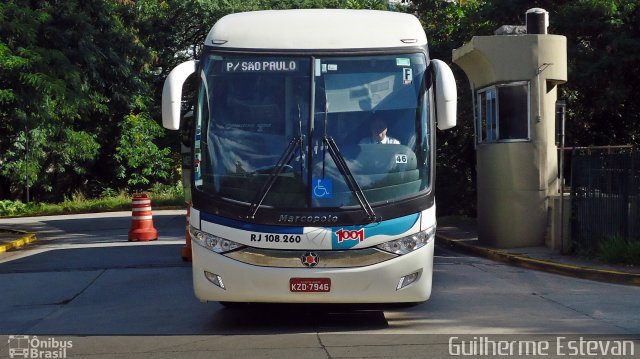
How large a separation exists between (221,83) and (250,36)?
0.62 meters

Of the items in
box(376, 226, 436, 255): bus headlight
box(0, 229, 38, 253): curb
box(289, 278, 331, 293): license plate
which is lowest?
box(0, 229, 38, 253): curb

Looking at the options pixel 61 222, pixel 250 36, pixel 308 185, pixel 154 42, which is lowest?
pixel 61 222

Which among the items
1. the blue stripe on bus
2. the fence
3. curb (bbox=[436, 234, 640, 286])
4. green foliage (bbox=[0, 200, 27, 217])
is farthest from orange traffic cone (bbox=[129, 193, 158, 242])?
green foliage (bbox=[0, 200, 27, 217])

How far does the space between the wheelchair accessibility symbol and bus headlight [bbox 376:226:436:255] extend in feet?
2.44

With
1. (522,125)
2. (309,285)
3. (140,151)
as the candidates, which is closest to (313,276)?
(309,285)

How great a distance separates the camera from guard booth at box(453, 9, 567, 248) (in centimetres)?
1705

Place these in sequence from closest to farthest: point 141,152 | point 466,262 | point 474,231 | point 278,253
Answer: point 278,253 < point 466,262 < point 474,231 < point 141,152

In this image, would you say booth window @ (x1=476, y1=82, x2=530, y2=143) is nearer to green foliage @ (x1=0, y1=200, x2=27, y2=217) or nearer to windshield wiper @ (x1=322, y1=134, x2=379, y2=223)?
windshield wiper @ (x1=322, y1=134, x2=379, y2=223)

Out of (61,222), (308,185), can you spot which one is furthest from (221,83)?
(61,222)

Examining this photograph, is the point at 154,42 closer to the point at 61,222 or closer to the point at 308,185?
the point at 61,222

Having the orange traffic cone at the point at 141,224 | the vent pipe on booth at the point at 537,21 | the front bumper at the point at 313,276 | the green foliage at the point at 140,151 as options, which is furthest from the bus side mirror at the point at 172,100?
the green foliage at the point at 140,151

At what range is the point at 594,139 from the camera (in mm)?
25141

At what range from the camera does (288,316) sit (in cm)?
1051

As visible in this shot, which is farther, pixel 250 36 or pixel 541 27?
pixel 541 27
